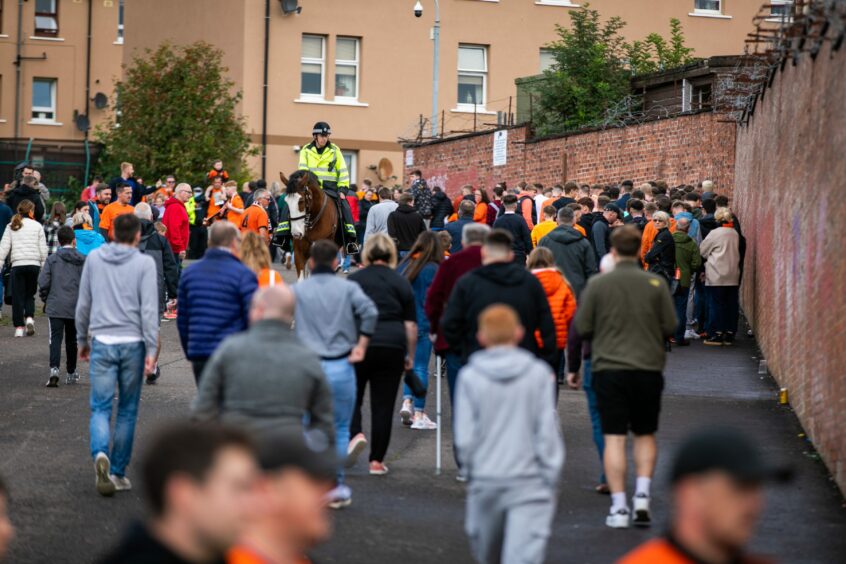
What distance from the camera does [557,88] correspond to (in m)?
38.3

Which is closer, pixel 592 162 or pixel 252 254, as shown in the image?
pixel 252 254

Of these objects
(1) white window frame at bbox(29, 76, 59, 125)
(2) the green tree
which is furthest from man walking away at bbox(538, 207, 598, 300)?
(1) white window frame at bbox(29, 76, 59, 125)

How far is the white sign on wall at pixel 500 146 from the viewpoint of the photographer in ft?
128

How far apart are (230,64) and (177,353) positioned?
28701mm

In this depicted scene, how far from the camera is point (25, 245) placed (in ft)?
67.5

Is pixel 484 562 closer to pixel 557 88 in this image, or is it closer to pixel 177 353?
pixel 177 353

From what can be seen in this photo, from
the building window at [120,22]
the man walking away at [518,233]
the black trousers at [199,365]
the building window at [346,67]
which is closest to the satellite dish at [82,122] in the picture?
the building window at [120,22]

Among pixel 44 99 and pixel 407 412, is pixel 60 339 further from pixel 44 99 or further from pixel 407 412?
pixel 44 99

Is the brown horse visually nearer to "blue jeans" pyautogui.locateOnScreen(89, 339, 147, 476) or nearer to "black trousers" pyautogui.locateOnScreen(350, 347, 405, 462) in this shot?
"black trousers" pyautogui.locateOnScreen(350, 347, 405, 462)

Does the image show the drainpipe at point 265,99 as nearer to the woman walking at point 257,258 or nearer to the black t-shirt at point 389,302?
the woman walking at point 257,258

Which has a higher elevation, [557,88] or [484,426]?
[557,88]

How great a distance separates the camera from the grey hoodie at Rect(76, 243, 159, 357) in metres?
11.0

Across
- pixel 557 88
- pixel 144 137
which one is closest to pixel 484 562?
pixel 557 88

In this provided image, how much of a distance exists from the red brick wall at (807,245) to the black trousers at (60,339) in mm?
7597
